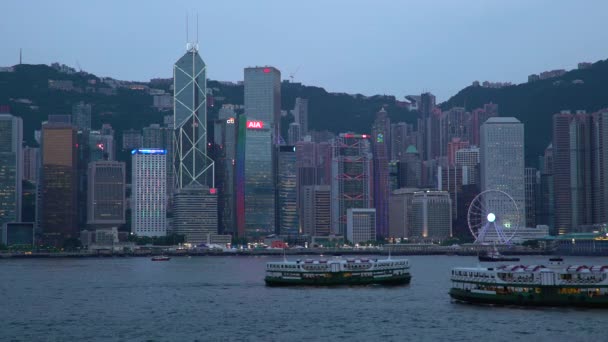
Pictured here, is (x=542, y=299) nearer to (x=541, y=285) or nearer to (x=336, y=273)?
(x=541, y=285)

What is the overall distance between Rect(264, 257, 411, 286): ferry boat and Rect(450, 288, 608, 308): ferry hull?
72.4ft

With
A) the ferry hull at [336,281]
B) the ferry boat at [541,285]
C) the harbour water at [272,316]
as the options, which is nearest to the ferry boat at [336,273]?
the ferry hull at [336,281]

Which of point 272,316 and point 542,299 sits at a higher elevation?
point 542,299

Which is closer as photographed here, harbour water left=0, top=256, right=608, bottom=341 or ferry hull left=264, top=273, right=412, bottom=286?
harbour water left=0, top=256, right=608, bottom=341

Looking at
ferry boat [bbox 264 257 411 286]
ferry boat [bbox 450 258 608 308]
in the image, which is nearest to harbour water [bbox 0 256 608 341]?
ferry boat [bbox 450 258 608 308]

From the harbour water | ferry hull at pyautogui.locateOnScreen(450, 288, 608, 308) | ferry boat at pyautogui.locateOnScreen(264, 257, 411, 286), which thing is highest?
ferry boat at pyautogui.locateOnScreen(264, 257, 411, 286)

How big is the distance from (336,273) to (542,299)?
1124 inches

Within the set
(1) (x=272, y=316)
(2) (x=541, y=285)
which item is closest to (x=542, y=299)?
(2) (x=541, y=285)

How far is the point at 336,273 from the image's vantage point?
9819cm

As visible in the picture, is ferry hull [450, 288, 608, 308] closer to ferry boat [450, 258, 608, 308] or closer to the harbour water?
ferry boat [450, 258, 608, 308]

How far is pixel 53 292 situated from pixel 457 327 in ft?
153

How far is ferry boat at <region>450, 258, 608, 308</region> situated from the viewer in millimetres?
72250

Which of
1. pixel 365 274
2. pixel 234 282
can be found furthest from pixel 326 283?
pixel 234 282

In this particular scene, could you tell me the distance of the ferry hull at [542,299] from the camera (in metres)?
72.1
